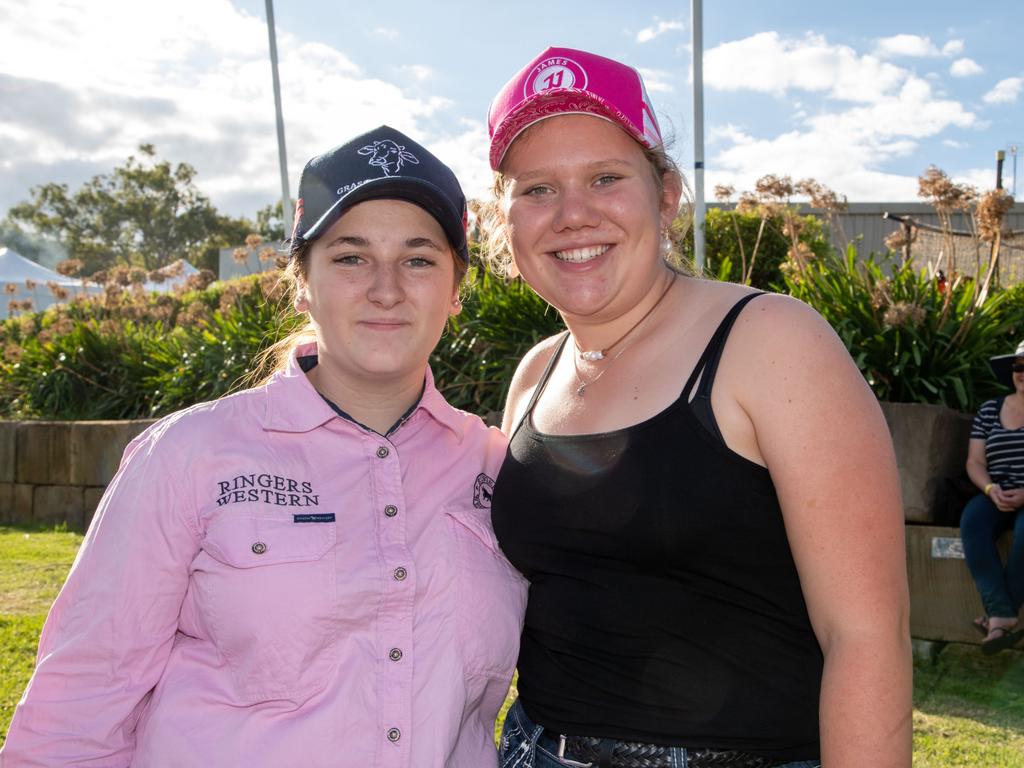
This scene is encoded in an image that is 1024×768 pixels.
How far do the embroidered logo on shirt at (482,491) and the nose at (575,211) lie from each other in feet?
2.05

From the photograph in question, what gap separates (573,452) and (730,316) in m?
0.43

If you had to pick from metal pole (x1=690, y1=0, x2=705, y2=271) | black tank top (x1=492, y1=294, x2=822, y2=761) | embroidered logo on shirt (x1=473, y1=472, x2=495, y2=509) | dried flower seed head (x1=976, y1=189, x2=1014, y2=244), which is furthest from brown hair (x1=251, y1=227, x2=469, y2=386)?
metal pole (x1=690, y1=0, x2=705, y2=271)

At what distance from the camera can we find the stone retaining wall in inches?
357

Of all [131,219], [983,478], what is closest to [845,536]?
[983,478]

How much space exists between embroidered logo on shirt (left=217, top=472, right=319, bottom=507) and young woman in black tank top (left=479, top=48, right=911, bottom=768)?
443 millimetres

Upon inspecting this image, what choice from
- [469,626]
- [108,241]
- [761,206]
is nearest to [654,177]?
[469,626]

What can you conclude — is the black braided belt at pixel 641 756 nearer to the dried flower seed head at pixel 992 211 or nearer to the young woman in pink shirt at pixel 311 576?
the young woman in pink shirt at pixel 311 576

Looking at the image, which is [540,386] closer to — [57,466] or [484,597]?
[484,597]

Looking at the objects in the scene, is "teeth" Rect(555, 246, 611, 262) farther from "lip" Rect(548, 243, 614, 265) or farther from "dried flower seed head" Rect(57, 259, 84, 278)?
"dried flower seed head" Rect(57, 259, 84, 278)

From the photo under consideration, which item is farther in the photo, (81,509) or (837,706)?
(81,509)

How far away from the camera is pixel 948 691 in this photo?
4930mm

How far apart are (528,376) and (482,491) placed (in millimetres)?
476

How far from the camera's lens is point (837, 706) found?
5.68 feet

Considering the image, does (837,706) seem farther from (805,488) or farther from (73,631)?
(73,631)
